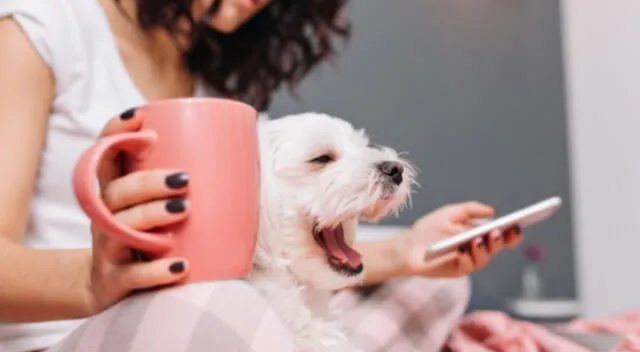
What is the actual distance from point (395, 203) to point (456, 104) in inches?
42.6

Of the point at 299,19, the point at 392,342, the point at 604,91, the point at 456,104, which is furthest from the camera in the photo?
the point at 604,91

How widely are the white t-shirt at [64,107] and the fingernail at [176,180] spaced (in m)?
0.33

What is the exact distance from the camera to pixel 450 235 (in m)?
0.77

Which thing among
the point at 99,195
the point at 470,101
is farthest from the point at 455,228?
the point at 470,101

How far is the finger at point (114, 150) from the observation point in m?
0.37

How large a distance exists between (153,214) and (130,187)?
19 mm

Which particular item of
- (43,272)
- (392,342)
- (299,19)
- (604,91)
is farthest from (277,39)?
(604,91)

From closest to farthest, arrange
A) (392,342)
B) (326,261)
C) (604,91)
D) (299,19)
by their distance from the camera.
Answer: (326,261), (392,342), (299,19), (604,91)

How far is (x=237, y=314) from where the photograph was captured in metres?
0.37

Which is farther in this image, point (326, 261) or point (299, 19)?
point (299, 19)

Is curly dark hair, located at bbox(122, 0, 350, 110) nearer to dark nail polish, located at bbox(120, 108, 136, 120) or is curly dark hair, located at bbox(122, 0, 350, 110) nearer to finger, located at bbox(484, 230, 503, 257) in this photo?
finger, located at bbox(484, 230, 503, 257)

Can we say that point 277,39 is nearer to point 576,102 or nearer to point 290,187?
point 290,187

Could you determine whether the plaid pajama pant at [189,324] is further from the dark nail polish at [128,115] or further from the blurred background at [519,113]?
the blurred background at [519,113]

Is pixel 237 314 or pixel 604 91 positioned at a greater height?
pixel 237 314
